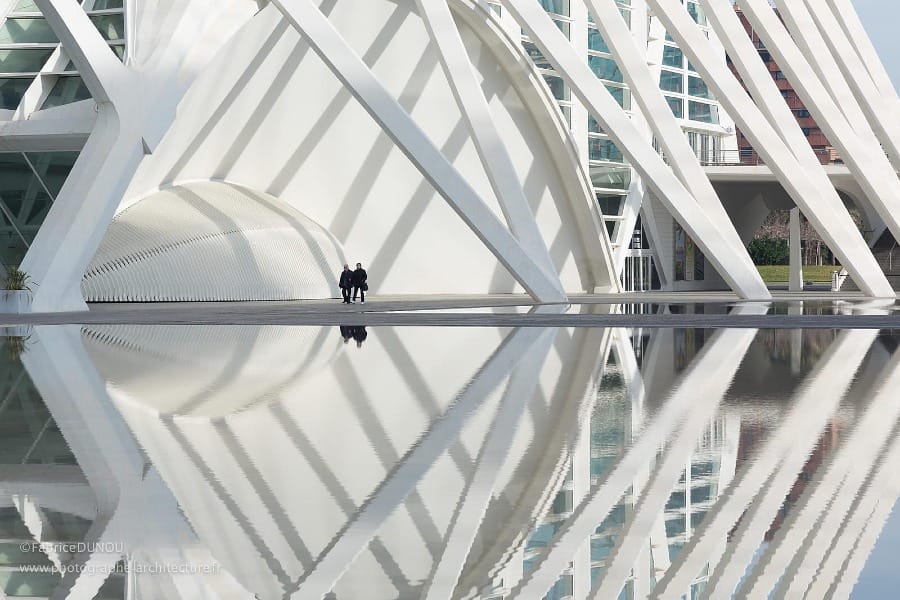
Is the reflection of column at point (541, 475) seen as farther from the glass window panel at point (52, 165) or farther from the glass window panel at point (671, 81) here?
the glass window panel at point (671, 81)

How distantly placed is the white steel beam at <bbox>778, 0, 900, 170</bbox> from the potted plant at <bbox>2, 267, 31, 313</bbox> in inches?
784

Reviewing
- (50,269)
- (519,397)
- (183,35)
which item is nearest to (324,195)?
(183,35)

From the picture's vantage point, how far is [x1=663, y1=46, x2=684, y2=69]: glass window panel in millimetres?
48844

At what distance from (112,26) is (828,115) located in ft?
56.4

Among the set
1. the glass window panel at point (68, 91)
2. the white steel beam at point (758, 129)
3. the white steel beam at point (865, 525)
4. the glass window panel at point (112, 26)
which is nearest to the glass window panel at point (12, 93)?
the glass window panel at point (68, 91)

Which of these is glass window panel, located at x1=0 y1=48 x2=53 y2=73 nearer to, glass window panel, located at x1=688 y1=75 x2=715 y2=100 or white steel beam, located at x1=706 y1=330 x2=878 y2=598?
white steel beam, located at x1=706 y1=330 x2=878 y2=598

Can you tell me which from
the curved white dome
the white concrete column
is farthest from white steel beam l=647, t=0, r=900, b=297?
the white concrete column

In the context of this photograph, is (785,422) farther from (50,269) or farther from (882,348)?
(50,269)

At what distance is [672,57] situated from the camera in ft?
161

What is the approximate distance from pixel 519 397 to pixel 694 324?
439 inches

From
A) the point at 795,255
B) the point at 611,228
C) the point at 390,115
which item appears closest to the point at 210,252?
the point at 390,115

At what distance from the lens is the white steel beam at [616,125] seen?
28859mm

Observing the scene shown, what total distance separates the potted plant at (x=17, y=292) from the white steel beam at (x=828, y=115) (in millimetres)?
16743

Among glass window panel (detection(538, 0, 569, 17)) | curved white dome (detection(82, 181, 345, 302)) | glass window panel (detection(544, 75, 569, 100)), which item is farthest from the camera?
glass window panel (detection(538, 0, 569, 17))
